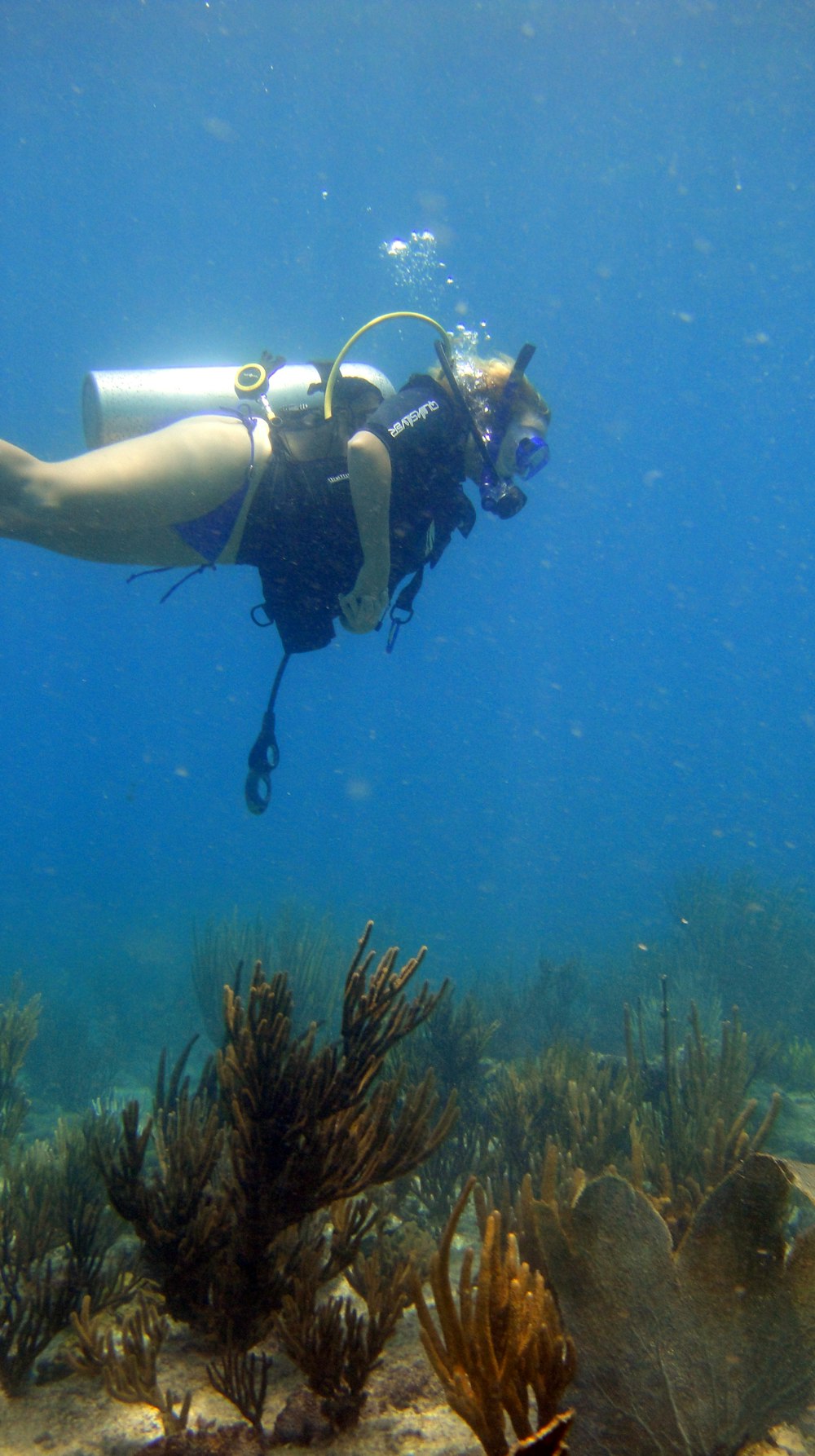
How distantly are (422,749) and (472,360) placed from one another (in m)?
114

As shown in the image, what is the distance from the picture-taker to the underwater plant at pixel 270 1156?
6.78 feet

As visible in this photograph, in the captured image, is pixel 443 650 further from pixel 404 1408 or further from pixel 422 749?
pixel 404 1408

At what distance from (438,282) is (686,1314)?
30.5 meters

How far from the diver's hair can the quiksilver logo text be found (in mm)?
403

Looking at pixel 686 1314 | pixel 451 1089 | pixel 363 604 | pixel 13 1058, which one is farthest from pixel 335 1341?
pixel 13 1058

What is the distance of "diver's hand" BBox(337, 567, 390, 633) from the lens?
381 centimetres

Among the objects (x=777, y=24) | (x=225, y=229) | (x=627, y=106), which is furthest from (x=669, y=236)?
(x=225, y=229)

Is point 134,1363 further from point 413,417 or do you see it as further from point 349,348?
point 349,348

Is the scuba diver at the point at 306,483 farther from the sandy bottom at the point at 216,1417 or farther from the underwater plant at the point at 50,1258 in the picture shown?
the sandy bottom at the point at 216,1417

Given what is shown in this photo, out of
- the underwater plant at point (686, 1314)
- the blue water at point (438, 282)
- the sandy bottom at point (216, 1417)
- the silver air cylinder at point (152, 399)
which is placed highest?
the blue water at point (438, 282)

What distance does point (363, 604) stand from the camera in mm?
3822

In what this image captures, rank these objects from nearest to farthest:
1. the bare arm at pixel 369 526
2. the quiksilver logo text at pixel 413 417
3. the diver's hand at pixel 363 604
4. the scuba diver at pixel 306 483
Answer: the scuba diver at pixel 306 483, the bare arm at pixel 369 526, the quiksilver logo text at pixel 413 417, the diver's hand at pixel 363 604

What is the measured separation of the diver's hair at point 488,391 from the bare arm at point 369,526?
93 centimetres

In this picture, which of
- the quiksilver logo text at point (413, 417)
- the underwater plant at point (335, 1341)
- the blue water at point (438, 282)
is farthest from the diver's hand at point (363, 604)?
the blue water at point (438, 282)
